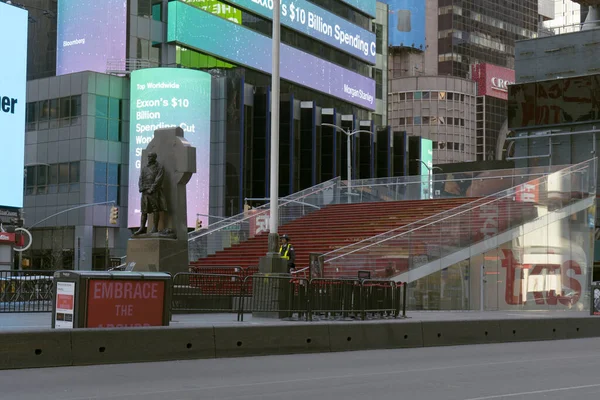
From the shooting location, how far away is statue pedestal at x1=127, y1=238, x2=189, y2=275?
2728 cm

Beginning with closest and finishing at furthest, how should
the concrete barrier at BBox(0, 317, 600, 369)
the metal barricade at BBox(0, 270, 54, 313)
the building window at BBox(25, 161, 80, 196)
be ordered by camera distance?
the concrete barrier at BBox(0, 317, 600, 369) → the metal barricade at BBox(0, 270, 54, 313) → the building window at BBox(25, 161, 80, 196)

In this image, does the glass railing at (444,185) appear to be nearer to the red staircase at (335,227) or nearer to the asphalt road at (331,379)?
the red staircase at (335,227)

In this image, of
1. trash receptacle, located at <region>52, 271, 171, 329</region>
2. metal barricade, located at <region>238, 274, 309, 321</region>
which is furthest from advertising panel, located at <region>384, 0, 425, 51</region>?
trash receptacle, located at <region>52, 271, 171, 329</region>

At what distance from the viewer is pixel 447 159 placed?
168 m

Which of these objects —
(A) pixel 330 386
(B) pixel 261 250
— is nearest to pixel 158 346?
Result: (A) pixel 330 386

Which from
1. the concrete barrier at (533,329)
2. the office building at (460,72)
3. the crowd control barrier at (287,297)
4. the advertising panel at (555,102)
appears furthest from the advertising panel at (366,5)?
the crowd control barrier at (287,297)

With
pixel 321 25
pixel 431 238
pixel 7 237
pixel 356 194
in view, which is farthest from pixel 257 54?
pixel 431 238

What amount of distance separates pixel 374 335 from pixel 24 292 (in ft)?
29.7

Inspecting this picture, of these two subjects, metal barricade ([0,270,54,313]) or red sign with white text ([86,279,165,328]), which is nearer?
red sign with white text ([86,279,165,328])

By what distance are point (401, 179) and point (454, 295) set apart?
50.6ft

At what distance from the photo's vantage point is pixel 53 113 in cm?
8238

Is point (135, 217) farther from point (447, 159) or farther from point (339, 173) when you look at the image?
point (447, 159)

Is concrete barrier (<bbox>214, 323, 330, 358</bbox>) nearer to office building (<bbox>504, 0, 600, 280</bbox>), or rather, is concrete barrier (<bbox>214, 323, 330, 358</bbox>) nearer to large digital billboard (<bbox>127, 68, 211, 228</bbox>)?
office building (<bbox>504, 0, 600, 280</bbox>)

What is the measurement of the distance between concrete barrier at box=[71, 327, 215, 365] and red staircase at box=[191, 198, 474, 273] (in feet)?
64.8
